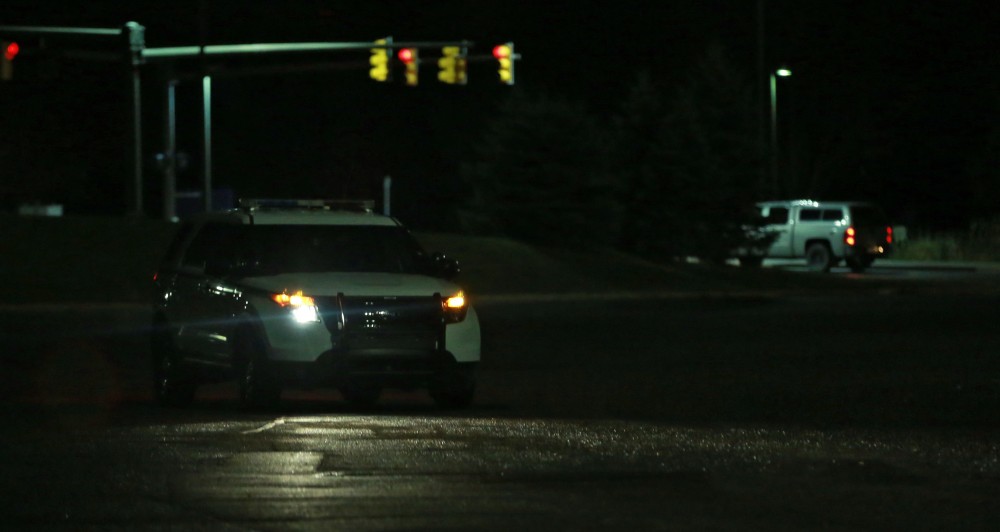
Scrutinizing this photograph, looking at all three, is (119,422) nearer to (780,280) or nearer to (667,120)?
(780,280)

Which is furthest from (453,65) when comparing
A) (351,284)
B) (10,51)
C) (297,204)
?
(351,284)

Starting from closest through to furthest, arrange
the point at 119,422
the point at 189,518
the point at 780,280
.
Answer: the point at 189,518 < the point at 119,422 < the point at 780,280

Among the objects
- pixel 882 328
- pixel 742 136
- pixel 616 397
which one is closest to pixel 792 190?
pixel 742 136

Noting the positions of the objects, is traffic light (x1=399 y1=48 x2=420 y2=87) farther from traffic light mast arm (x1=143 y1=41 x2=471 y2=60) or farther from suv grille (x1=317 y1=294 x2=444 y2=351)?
suv grille (x1=317 y1=294 x2=444 y2=351)

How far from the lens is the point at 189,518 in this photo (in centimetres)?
882

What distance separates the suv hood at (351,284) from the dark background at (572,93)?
48.7m

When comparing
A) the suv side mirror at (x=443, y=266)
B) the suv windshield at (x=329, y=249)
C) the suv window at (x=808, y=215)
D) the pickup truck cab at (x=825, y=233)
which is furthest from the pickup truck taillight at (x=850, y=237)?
the suv windshield at (x=329, y=249)

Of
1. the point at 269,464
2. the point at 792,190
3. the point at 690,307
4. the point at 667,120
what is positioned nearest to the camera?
the point at 269,464

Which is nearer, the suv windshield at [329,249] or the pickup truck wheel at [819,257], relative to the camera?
the suv windshield at [329,249]

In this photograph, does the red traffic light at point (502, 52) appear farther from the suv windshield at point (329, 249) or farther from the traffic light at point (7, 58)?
the suv windshield at point (329, 249)

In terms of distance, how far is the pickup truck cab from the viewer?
1812 inches

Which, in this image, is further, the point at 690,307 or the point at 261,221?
the point at 690,307

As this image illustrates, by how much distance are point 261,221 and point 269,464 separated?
4536mm

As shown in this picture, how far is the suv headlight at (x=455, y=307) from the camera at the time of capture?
14.2 meters
